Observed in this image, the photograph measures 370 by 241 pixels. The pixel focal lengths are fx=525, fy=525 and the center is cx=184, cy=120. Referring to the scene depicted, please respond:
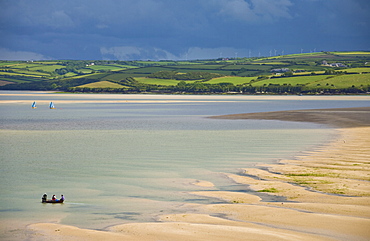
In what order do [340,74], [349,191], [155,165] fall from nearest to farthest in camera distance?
[349,191] → [155,165] → [340,74]

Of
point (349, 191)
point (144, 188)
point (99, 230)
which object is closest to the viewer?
point (99, 230)

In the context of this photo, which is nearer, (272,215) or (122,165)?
(272,215)

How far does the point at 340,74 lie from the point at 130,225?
637 feet

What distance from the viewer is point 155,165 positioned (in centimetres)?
2606

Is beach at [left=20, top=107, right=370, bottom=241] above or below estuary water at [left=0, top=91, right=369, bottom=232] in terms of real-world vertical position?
above

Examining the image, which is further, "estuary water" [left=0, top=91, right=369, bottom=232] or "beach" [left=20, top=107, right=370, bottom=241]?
"estuary water" [left=0, top=91, right=369, bottom=232]

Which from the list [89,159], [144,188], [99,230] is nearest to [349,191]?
[144,188]

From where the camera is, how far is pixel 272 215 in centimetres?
1509

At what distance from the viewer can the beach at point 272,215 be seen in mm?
13219

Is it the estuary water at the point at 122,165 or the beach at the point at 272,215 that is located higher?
the beach at the point at 272,215

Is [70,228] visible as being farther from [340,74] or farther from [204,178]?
[340,74]

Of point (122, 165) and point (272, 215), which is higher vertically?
point (272, 215)

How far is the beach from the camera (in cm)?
1322

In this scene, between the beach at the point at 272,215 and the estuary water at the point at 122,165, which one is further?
the estuary water at the point at 122,165
